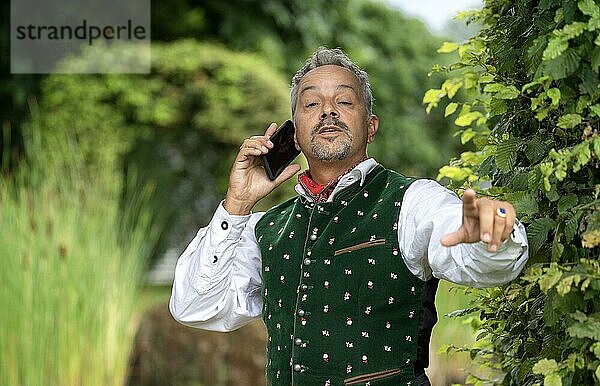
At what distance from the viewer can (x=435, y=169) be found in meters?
8.81

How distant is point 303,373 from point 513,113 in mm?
678

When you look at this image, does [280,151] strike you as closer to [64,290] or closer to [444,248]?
[444,248]

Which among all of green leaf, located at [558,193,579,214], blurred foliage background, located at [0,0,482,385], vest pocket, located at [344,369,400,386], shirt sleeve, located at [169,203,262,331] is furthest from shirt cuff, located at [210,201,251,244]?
blurred foliage background, located at [0,0,482,385]

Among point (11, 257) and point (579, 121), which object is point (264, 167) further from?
point (11, 257)

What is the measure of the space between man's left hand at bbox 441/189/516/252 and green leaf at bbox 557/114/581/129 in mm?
189

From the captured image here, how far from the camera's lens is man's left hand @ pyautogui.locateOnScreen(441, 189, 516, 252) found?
4.62ft

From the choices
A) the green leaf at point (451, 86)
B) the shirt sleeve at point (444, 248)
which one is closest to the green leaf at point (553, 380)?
the shirt sleeve at point (444, 248)

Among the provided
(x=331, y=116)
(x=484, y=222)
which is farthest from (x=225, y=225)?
(x=484, y=222)

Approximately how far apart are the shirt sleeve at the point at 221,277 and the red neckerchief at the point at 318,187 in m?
0.15

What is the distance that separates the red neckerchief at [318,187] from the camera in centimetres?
211

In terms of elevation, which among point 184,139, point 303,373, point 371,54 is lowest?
point 303,373

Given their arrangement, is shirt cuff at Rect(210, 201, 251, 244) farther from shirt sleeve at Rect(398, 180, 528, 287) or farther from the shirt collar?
shirt sleeve at Rect(398, 180, 528, 287)

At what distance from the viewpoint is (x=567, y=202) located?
5.14 feet

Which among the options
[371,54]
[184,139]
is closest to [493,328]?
[184,139]
